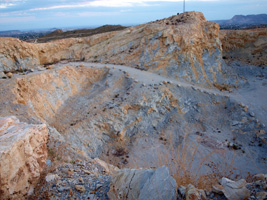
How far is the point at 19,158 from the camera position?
3.86 metres

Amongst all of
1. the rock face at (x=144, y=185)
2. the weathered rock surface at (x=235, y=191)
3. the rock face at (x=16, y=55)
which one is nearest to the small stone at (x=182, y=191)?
the rock face at (x=144, y=185)

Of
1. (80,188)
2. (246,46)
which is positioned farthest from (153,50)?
(80,188)

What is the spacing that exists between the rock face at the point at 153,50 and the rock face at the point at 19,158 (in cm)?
1470

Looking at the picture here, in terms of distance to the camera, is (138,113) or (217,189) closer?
(217,189)

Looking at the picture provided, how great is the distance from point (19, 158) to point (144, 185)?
273 centimetres

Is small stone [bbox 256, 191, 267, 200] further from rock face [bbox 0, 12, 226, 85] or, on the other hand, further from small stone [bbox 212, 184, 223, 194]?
rock face [bbox 0, 12, 226, 85]

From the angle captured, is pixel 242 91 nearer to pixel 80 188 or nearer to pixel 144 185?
pixel 144 185

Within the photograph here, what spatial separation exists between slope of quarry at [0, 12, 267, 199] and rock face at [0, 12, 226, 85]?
4.1 inches

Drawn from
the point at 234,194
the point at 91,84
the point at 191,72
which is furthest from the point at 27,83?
the point at 191,72

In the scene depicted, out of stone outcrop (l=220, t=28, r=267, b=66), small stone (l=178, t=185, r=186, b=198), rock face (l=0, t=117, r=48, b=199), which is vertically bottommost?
small stone (l=178, t=185, r=186, b=198)

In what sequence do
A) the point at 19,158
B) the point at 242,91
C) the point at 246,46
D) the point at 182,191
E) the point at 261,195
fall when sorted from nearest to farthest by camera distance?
the point at 261,195
the point at 182,191
the point at 19,158
the point at 242,91
the point at 246,46

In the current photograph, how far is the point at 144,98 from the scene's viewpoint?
1401cm

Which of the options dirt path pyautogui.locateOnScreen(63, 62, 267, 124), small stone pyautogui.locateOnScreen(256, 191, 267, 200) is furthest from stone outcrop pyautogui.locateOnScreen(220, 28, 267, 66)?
small stone pyautogui.locateOnScreen(256, 191, 267, 200)

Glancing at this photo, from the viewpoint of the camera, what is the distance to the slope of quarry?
410 cm
